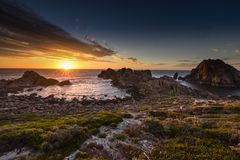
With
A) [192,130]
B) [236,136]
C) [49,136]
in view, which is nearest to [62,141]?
[49,136]

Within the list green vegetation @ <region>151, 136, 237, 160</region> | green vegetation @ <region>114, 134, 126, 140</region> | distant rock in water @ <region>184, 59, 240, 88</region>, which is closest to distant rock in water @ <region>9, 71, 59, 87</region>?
green vegetation @ <region>114, 134, 126, 140</region>

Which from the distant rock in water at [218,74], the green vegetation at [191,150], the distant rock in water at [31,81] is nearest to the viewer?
the green vegetation at [191,150]

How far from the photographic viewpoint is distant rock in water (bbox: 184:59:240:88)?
108562 mm

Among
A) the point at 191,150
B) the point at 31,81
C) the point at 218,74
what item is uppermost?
the point at 218,74

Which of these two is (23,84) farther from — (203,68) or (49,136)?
(203,68)

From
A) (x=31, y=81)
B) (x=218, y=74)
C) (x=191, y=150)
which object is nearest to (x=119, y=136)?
(x=191, y=150)

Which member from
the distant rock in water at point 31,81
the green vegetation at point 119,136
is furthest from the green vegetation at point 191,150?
the distant rock in water at point 31,81

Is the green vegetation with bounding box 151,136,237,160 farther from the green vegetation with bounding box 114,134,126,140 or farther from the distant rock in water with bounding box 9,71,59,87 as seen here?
the distant rock in water with bounding box 9,71,59,87

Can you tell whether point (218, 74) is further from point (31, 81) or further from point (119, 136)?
point (119, 136)

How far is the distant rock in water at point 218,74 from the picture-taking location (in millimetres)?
108562

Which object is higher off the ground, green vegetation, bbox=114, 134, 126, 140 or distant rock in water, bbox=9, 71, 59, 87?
green vegetation, bbox=114, 134, 126, 140

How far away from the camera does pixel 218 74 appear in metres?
114

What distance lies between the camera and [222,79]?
109625 millimetres

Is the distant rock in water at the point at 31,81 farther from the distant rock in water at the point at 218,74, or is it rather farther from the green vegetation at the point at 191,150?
the distant rock in water at the point at 218,74
